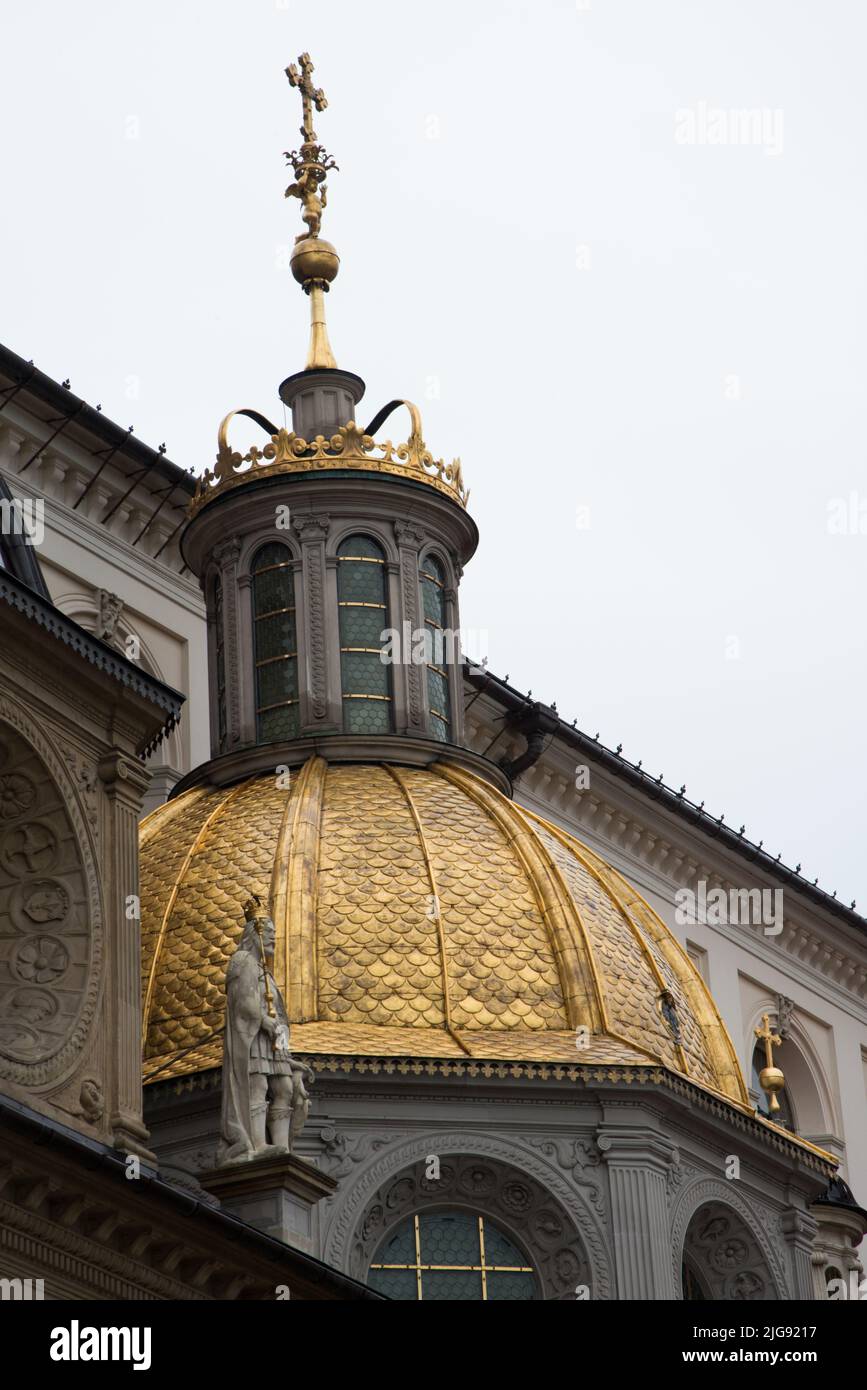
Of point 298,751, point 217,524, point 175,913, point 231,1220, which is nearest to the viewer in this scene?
point 231,1220

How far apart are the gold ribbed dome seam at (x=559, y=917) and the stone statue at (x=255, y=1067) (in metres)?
5.71

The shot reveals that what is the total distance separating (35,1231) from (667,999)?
1280 centimetres

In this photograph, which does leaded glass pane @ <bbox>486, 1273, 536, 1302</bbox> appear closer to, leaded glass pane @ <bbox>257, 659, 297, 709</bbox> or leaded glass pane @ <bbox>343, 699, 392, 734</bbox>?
leaded glass pane @ <bbox>343, 699, 392, 734</bbox>

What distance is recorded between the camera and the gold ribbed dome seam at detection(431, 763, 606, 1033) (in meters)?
35.0

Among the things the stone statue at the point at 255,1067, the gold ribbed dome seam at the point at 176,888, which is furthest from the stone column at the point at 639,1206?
the stone statue at the point at 255,1067

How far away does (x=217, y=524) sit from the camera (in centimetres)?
4062

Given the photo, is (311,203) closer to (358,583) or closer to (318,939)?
(358,583)

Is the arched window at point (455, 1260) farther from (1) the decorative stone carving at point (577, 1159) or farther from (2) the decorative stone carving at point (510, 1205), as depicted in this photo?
(1) the decorative stone carving at point (577, 1159)

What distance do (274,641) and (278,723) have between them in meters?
1.15

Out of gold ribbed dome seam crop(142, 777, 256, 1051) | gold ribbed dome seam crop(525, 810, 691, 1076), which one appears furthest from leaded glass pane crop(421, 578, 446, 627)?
gold ribbed dome seam crop(142, 777, 256, 1051)

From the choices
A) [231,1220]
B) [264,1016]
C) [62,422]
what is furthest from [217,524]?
[231,1220]

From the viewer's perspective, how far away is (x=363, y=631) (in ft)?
131

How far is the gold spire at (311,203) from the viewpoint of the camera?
1714 inches
